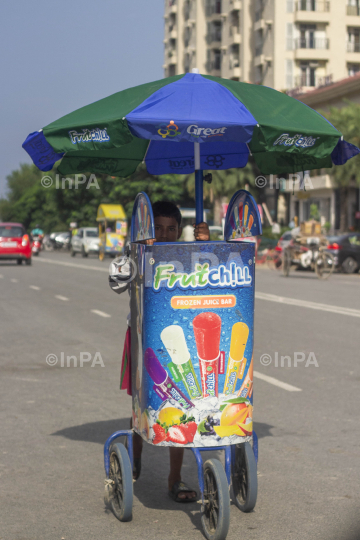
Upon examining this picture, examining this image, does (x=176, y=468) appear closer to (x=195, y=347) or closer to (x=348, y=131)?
(x=195, y=347)

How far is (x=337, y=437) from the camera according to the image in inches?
235

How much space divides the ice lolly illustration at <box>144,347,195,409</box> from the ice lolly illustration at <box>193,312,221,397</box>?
11cm

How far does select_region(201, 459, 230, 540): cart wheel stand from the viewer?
383cm

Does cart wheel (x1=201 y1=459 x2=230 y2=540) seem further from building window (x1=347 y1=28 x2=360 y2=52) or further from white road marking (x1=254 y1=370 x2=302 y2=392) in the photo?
building window (x1=347 y1=28 x2=360 y2=52)

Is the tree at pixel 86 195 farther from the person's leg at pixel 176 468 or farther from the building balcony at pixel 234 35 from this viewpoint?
the person's leg at pixel 176 468

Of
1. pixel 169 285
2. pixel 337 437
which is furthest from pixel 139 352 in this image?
pixel 337 437

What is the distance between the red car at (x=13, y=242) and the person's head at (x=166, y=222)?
97.5 ft

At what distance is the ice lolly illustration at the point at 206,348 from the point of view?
4086 mm

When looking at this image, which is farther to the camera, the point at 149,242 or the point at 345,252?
the point at 345,252

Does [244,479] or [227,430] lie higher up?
[227,430]

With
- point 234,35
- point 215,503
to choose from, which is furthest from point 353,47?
point 215,503

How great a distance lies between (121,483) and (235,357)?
88 centimetres

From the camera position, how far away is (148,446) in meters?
5.87

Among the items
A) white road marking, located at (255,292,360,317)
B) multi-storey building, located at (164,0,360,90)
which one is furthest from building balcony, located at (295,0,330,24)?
white road marking, located at (255,292,360,317)
